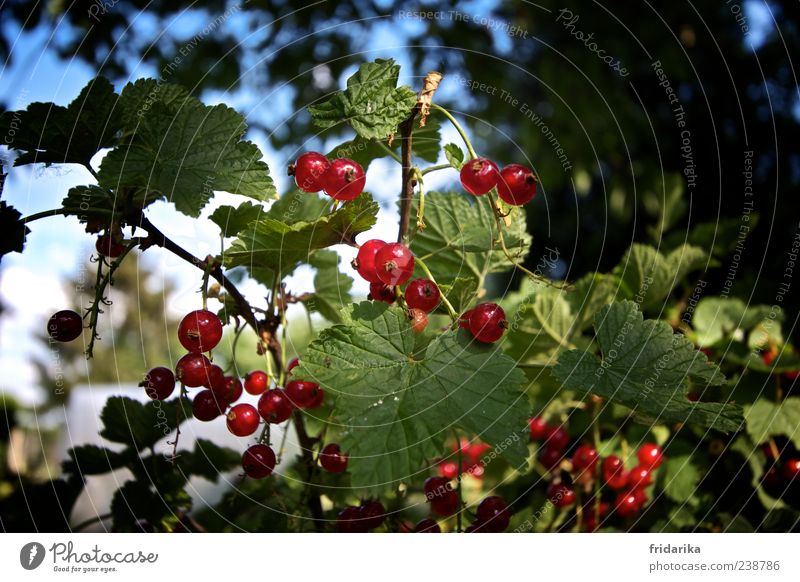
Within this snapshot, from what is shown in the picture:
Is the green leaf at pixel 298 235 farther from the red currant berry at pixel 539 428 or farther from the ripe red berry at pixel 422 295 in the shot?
the red currant berry at pixel 539 428

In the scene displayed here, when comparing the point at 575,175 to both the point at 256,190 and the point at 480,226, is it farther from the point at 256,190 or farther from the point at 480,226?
the point at 256,190

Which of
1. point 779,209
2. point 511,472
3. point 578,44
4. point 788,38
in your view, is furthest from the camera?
point 578,44

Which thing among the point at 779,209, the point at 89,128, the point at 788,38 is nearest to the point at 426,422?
the point at 89,128

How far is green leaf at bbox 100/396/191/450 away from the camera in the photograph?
20.0 inches

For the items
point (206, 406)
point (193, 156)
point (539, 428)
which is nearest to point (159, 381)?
point (206, 406)

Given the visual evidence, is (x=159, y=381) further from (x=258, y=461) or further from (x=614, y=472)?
(x=614, y=472)

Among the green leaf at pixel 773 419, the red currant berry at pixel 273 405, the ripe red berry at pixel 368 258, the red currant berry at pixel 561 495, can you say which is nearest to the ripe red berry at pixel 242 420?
the red currant berry at pixel 273 405

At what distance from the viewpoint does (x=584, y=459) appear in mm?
554

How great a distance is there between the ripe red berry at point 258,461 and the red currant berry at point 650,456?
32 cm

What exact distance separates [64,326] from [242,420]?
11 centimetres

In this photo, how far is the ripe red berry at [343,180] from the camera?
1.23ft

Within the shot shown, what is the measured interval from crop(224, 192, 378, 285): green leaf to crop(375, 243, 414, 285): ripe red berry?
0.03 m
